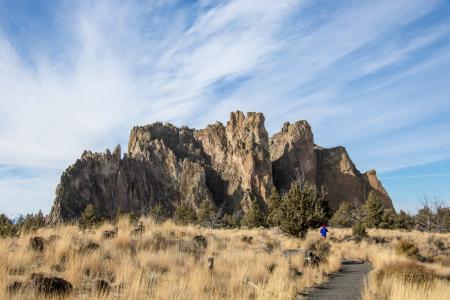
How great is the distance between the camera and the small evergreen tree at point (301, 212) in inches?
1091

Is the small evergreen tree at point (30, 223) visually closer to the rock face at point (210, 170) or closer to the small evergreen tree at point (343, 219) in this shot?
the small evergreen tree at point (343, 219)

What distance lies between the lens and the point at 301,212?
27.7m

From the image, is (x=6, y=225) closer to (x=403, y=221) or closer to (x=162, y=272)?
(x=162, y=272)

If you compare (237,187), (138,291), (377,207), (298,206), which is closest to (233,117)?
(237,187)

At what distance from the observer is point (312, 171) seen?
151 meters

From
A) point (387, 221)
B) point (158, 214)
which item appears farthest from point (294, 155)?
point (387, 221)

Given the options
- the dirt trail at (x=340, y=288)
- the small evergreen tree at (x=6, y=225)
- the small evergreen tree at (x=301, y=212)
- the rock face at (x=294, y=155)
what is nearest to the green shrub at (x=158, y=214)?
the small evergreen tree at (x=6, y=225)

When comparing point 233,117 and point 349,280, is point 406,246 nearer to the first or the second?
point 349,280

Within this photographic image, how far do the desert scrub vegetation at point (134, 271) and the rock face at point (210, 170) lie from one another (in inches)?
4442

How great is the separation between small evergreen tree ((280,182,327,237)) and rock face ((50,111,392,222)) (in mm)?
100857

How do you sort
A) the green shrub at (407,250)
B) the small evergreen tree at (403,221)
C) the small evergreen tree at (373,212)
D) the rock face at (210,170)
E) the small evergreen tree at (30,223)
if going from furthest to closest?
the rock face at (210,170)
the small evergreen tree at (403,221)
the small evergreen tree at (373,212)
the green shrub at (407,250)
the small evergreen tree at (30,223)

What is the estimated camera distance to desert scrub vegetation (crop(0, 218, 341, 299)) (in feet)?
21.2

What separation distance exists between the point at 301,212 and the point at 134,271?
67.7 feet

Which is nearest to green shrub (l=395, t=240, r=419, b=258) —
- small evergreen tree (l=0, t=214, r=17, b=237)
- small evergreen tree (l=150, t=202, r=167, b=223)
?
small evergreen tree (l=150, t=202, r=167, b=223)
